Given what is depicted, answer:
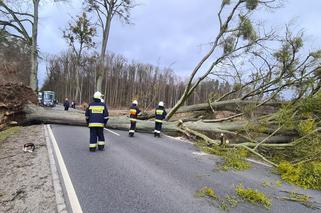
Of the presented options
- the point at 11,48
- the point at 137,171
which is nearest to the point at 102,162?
the point at 137,171

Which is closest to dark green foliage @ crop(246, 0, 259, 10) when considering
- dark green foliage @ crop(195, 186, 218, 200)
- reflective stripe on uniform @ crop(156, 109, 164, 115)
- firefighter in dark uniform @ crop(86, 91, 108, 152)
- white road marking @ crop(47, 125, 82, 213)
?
reflective stripe on uniform @ crop(156, 109, 164, 115)

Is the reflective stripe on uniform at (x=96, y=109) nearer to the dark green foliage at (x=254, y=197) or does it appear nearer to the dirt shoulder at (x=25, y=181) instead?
the dirt shoulder at (x=25, y=181)

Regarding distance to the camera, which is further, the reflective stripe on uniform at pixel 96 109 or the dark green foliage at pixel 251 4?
the dark green foliage at pixel 251 4

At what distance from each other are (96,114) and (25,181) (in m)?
2.98

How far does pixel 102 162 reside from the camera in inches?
230

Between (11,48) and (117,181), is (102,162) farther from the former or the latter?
(11,48)

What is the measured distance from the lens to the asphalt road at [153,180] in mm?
3682

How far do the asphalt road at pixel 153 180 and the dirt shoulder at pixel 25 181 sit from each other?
1.55ft

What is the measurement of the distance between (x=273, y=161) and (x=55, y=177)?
627cm

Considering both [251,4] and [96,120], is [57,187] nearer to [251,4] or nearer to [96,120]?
[96,120]

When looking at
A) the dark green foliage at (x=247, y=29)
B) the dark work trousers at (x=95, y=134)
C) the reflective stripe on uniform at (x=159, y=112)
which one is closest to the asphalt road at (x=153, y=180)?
the dark work trousers at (x=95, y=134)

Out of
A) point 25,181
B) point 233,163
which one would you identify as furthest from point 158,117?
point 25,181

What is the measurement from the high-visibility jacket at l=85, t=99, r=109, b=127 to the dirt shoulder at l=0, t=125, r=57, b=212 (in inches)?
61.0

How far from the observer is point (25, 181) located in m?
4.39
